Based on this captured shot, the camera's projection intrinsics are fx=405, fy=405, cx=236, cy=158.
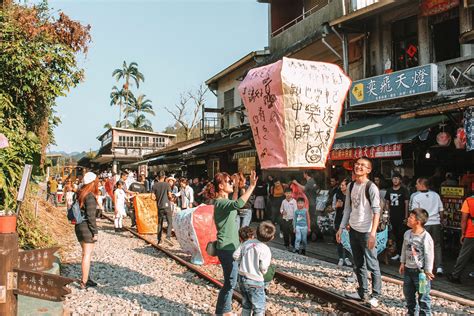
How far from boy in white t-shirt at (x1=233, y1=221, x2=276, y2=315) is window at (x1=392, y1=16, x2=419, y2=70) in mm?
10009

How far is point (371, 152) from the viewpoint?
34.5 feet

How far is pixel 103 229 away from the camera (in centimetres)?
1510

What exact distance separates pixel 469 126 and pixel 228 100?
16.4m

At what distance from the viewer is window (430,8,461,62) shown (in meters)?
11.4

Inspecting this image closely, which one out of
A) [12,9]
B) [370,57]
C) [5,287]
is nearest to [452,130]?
[370,57]

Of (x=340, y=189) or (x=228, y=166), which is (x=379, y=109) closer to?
(x=340, y=189)

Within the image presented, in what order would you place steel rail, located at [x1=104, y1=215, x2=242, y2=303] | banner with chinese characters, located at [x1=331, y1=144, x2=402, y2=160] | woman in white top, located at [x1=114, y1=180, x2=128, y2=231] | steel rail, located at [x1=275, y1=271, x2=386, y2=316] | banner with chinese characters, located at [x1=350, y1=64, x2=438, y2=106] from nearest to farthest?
1. steel rail, located at [x1=275, y1=271, x2=386, y2=316]
2. steel rail, located at [x1=104, y1=215, x2=242, y2=303]
3. banner with chinese characters, located at [x1=331, y1=144, x2=402, y2=160]
4. banner with chinese characters, located at [x1=350, y1=64, x2=438, y2=106]
5. woman in white top, located at [x1=114, y1=180, x2=128, y2=231]

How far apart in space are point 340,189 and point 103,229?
31.1ft

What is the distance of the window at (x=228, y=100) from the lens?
75.9 ft

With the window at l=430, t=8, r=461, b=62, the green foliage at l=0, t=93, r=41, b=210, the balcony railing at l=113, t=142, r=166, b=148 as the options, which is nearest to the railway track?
the green foliage at l=0, t=93, r=41, b=210

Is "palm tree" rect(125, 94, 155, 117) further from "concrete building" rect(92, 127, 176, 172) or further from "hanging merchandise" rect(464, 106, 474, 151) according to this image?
"hanging merchandise" rect(464, 106, 474, 151)

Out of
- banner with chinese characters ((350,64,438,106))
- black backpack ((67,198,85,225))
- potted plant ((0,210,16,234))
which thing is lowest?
black backpack ((67,198,85,225))

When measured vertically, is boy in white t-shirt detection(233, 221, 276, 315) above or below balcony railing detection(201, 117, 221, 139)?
below

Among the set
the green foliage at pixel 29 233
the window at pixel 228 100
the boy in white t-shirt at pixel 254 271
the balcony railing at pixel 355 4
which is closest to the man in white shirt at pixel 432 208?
the boy in white t-shirt at pixel 254 271
